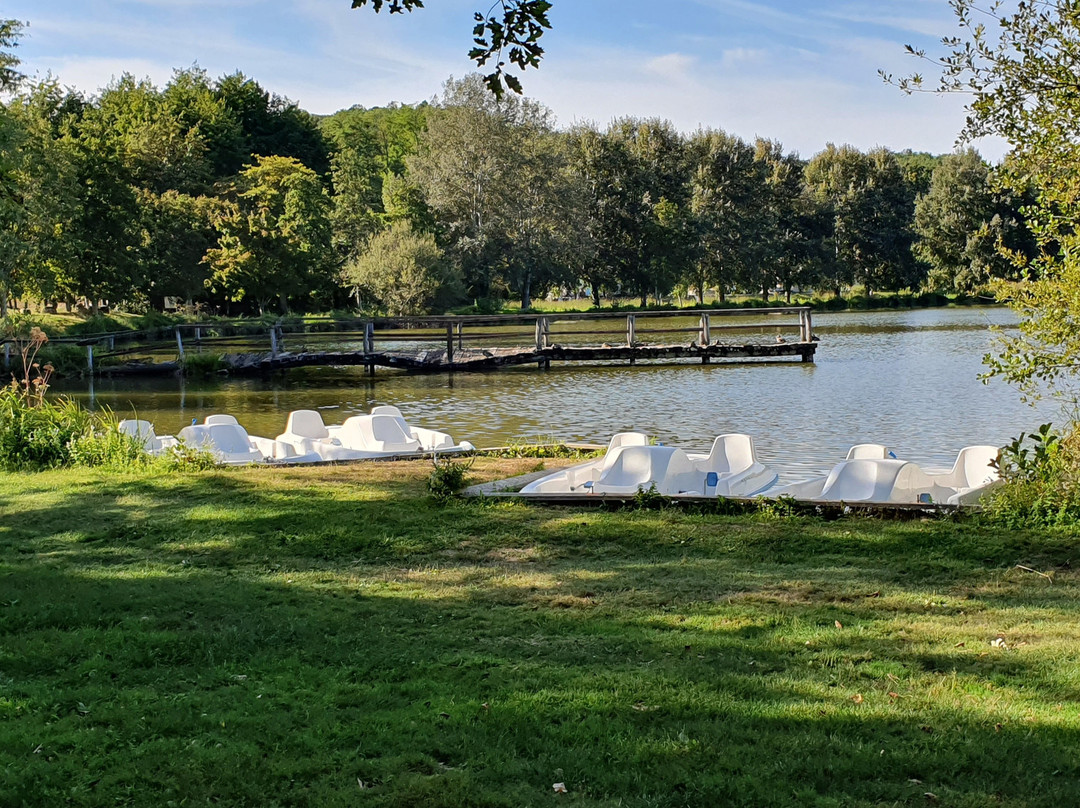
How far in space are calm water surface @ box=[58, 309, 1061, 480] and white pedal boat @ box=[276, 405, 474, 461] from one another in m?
3.09

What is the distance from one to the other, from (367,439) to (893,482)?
23.9ft

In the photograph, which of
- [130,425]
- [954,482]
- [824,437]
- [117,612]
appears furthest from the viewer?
[824,437]

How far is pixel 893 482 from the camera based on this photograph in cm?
905

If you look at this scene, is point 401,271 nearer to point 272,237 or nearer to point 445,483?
point 272,237

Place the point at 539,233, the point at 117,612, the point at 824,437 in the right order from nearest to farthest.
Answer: the point at 117,612, the point at 824,437, the point at 539,233

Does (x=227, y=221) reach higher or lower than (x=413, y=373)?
higher

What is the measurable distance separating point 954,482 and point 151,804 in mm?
8160

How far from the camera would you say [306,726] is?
3930 mm

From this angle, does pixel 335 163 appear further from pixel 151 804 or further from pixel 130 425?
pixel 151 804

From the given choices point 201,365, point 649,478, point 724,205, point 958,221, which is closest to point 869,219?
point 958,221

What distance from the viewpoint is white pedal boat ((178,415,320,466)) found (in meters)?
12.5

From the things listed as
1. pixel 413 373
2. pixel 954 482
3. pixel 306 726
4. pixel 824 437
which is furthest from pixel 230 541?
pixel 413 373

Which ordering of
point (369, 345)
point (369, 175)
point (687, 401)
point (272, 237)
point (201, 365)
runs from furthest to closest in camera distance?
1. point (369, 175)
2. point (272, 237)
3. point (369, 345)
4. point (201, 365)
5. point (687, 401)

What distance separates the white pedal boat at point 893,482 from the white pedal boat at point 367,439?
5245 millimetres
